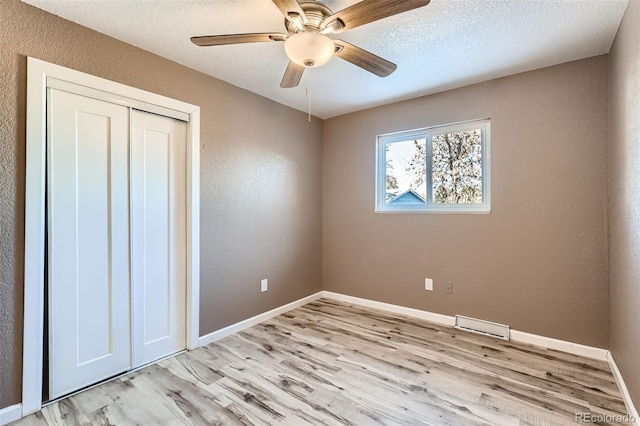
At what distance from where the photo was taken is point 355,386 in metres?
1.97

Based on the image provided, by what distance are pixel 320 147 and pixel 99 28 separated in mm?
2464

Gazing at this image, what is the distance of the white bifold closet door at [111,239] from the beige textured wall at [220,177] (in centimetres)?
17

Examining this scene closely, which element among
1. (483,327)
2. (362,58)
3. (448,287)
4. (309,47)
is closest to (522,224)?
(448,287)

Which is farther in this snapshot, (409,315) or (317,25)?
(409,315)

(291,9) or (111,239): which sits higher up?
(291,9)

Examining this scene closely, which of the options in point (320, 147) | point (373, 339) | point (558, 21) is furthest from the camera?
point (320, 147)

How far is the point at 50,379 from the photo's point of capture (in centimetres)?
181

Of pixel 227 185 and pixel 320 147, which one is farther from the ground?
pixel 320 147

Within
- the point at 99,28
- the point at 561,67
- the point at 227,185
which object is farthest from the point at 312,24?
the point at 561,67

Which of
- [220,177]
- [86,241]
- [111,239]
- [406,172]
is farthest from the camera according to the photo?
[406,172]

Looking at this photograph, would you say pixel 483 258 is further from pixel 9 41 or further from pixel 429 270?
pixel 9 41

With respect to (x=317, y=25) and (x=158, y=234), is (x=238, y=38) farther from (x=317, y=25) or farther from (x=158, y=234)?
(x=158, y=234)

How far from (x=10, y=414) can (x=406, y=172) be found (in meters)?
3.55

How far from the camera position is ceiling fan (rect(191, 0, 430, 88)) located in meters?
1.36
